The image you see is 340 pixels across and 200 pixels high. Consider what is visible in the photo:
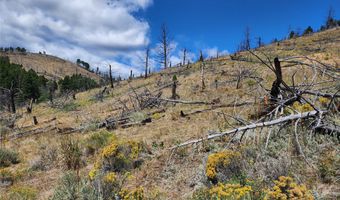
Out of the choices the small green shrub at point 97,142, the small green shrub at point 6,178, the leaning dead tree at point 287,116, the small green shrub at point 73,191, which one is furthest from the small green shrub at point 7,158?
the leaning dead tree at point 287,116

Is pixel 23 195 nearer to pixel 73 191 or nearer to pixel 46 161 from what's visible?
pixel 73 191

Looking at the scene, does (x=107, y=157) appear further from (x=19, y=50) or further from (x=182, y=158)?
(x=19, y=50)

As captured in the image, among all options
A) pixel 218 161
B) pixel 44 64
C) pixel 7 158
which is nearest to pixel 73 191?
pixel 218 161

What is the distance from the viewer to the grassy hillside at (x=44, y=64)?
487ft

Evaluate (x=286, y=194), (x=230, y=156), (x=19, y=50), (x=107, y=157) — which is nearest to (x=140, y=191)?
(x=230, y=156)

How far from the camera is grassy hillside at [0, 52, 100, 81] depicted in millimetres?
148500

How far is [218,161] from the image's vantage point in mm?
4562

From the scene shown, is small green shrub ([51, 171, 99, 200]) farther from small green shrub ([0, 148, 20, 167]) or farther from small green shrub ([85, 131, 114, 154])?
small green shrub ([0, 148, 20, 167])

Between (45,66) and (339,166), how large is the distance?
17679 cm

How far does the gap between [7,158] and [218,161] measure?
6.56m

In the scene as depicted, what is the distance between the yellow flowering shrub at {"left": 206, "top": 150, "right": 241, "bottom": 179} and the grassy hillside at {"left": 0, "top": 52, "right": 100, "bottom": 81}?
490 feet

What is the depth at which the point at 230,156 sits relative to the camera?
4535 millimetres

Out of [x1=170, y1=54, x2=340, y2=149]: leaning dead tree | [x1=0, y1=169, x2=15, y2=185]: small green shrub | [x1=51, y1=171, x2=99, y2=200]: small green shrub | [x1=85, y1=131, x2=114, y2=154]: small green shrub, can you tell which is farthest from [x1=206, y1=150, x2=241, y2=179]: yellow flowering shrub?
[x1=0, y1=169, x2=15, y2=185]: small green shrub

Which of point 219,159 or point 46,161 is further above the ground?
point 219,159
